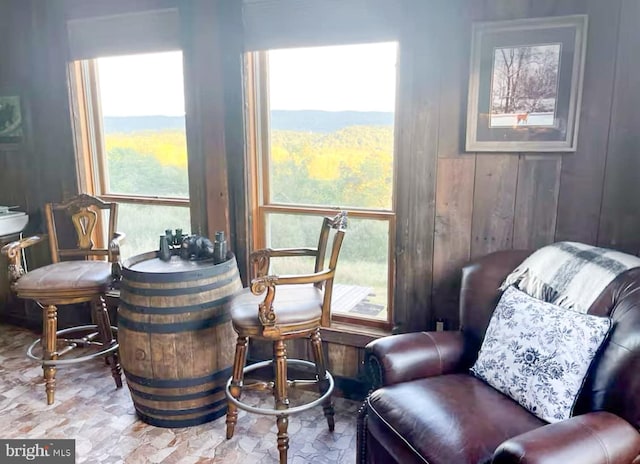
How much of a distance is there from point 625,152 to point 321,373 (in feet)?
5.23

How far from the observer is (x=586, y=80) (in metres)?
1.96

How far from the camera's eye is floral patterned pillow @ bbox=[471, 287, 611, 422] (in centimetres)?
154

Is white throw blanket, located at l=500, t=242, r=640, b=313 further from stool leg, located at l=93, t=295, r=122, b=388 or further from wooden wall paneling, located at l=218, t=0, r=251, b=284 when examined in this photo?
stool leg, located at l=93, t=295, r=122, b=388

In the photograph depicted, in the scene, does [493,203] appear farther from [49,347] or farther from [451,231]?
[49,347]

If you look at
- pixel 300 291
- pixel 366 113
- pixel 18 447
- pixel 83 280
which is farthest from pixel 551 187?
pixel 18 447

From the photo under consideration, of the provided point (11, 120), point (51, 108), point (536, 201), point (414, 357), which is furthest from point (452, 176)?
point (11, 120)

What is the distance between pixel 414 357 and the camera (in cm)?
185

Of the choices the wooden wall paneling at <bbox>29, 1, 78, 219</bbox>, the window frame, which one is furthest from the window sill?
the wooden wall paneling at <bbox>29, 1, 78, 219</bbox>

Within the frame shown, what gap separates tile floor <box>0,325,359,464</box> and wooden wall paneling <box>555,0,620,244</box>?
4.58ft

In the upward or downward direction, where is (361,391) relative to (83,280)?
downward

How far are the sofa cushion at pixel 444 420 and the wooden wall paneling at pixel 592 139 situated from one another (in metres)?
0.83

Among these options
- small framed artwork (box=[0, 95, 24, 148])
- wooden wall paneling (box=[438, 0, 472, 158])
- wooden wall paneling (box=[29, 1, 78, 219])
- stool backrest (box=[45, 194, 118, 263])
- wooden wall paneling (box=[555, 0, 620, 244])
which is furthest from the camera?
small framed artwork (box=[0, 95, 24, 148])

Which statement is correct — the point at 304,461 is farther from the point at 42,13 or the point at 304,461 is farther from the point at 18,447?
the point at 42,13

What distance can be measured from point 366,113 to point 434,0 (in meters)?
0.60
